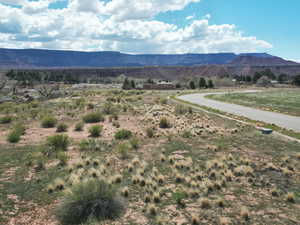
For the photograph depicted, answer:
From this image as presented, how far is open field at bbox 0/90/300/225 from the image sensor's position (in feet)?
22.4

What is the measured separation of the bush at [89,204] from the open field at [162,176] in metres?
0.05

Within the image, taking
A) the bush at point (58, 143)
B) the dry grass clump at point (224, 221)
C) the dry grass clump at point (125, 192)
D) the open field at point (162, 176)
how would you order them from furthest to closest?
the bush at point (58, 143)
the dry grass clump at point (125, 192)
the open field at point (162, 176)
the dry grass clump at point (224, 221)

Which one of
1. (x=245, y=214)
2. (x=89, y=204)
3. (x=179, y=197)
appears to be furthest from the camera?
(x=179, y=197)

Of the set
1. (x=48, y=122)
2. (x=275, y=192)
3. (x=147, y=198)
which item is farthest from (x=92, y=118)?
(x=275, y=192)

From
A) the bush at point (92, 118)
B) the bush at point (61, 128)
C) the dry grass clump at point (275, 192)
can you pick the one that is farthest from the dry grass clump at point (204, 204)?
the bush at point (92, 118)

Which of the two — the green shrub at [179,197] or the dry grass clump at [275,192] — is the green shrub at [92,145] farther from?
the dry grass clump at [275,192]

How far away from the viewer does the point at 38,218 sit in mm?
6680

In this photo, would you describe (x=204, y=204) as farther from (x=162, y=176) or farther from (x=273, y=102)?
(x=273, y=102)

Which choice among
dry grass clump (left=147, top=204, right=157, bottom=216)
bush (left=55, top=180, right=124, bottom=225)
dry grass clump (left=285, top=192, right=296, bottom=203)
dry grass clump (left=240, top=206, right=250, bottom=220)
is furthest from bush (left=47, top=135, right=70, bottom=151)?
dry grass clump (left=285, top=192, right=296, bottom=203)

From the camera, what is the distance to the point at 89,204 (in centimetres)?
679

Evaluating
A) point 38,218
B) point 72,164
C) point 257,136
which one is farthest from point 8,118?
point 257,136

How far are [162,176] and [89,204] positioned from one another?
3155 millimetres

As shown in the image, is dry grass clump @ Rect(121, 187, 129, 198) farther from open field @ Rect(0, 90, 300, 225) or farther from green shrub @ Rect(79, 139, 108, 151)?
green shrub @ Rect(79, 139, 108, 151)

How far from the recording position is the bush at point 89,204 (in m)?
→ 6.49
